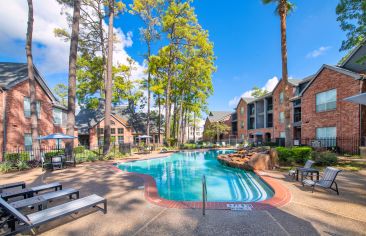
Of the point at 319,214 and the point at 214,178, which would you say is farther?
the point at 214,178

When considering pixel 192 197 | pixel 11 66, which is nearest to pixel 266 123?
pixel 192 197

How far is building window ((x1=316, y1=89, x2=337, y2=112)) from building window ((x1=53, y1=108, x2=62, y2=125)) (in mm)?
29510

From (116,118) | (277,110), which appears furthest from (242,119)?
(116,118)

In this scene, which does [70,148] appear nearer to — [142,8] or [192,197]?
[192,197]

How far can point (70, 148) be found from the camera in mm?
13367

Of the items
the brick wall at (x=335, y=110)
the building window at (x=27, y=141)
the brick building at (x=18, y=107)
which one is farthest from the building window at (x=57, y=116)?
the brick wall at (x=335, y=110)

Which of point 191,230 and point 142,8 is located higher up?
point 142,8

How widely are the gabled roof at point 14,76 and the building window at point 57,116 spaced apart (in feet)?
6.36

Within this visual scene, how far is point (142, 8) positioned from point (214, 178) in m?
25.7

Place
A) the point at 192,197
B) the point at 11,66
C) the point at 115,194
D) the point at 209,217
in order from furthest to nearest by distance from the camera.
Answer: the point at 11,66 < the point at 192,197 < the point at 115,194 < the point at 209,217

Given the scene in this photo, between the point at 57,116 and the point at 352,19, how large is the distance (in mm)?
30006

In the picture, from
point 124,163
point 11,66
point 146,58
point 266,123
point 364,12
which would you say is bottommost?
point 124,163

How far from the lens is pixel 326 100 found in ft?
56.4

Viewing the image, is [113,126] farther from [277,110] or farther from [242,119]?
[277,110]
